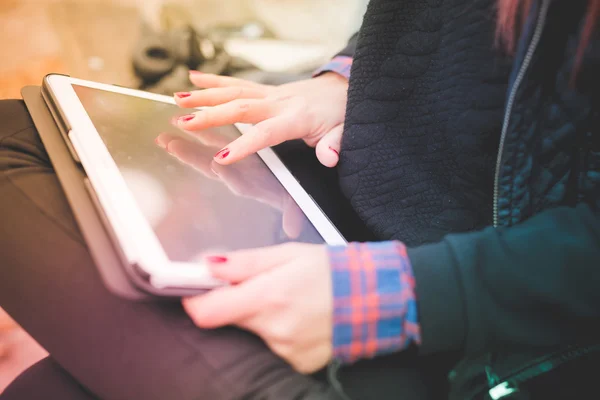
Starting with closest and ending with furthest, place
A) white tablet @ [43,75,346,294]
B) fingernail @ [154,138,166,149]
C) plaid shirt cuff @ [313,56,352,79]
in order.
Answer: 1. white tablet @ [43,75,346,294]
2. fingernail @ [154,138,166,149]
3. plaid shirt cuff @ [313,56,352,79]

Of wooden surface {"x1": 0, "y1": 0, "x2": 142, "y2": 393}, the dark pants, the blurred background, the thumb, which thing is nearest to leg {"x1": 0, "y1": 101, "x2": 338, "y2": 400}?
the dark pants

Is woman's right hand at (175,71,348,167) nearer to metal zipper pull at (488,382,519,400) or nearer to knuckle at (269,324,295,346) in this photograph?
knuckle at (269,324,295,346)

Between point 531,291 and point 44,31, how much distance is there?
4.65 ft

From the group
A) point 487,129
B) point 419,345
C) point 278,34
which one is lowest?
point 419,345

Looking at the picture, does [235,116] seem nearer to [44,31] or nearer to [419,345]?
[419,345]

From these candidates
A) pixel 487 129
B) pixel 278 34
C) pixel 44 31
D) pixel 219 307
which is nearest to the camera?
pixel 219 307

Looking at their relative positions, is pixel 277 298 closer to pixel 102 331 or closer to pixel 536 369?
pixel 102 331

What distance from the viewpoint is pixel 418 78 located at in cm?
55

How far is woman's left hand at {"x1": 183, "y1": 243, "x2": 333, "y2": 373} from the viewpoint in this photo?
0.36 m

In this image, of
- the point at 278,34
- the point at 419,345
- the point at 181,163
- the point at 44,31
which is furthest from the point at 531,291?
the point at 44,31

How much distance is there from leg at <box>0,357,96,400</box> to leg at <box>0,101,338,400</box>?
2.4 inches

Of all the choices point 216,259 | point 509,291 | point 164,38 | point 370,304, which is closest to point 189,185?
point 216,259

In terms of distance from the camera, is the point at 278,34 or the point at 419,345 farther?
the point at 278,34

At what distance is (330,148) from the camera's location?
606mm
